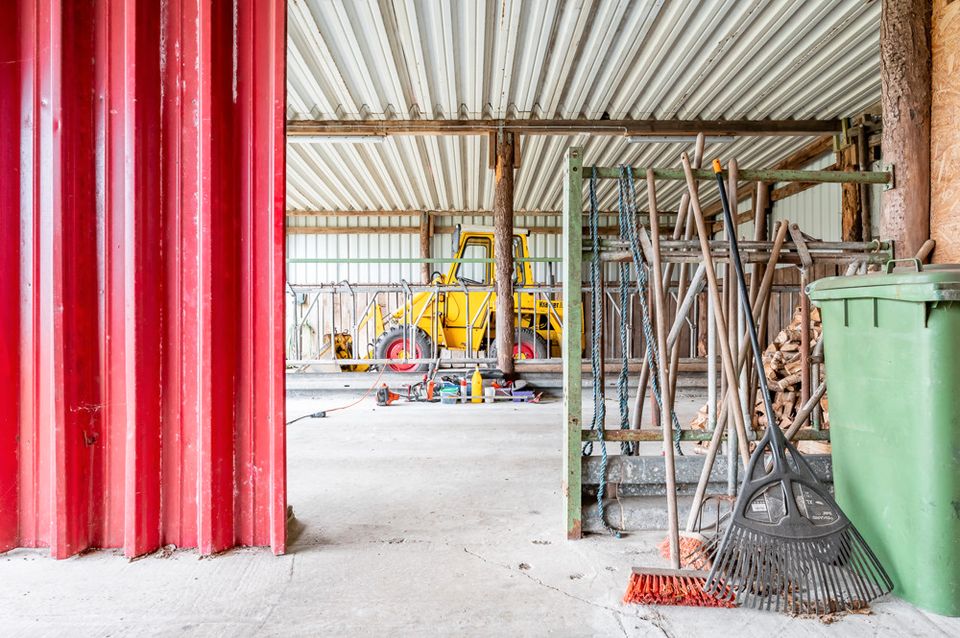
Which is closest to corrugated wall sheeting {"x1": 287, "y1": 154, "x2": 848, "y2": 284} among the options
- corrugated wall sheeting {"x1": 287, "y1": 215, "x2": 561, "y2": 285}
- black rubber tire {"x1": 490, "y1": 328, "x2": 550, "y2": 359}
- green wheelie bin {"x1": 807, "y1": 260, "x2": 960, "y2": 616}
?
corrugated wall sheeting {"x1": 287, "y1": 215, "x2": 561, "y2": 285}

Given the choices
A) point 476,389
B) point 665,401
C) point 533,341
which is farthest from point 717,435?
point 533,341

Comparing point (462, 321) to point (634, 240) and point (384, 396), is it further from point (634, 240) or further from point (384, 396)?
point (634, 240)

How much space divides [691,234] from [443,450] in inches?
113

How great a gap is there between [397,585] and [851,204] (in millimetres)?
10027

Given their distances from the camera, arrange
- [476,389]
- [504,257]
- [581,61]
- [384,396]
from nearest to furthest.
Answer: [581,61]
[384,396]
[476,389]
[504,257]

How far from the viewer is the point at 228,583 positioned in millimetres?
2029

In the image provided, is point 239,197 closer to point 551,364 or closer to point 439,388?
point 439,388

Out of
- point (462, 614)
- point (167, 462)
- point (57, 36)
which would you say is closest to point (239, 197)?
point (57, 36)

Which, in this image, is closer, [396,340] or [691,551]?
[691,551]

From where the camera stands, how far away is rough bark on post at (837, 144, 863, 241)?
326 inches

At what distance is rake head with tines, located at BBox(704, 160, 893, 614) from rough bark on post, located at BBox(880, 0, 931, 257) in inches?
68.8

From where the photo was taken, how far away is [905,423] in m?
1.77

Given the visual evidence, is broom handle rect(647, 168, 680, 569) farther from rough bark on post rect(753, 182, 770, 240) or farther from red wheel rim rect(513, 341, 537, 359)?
red wheel rim rect(513, 341, 537, 359)

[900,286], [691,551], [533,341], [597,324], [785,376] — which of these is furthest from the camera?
[533,341]
